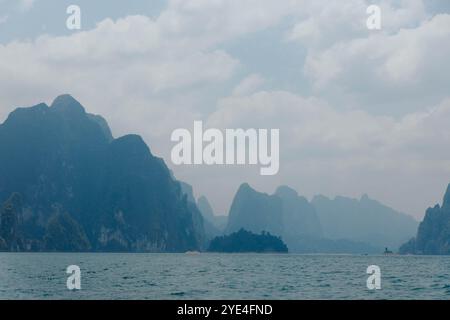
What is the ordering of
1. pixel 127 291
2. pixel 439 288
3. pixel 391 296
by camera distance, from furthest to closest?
pixel 439 288 → pixel 127 291 → pixel 391 296

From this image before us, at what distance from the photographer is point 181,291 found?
45.7 metres

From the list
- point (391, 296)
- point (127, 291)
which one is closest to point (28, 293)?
point (127, 291)
